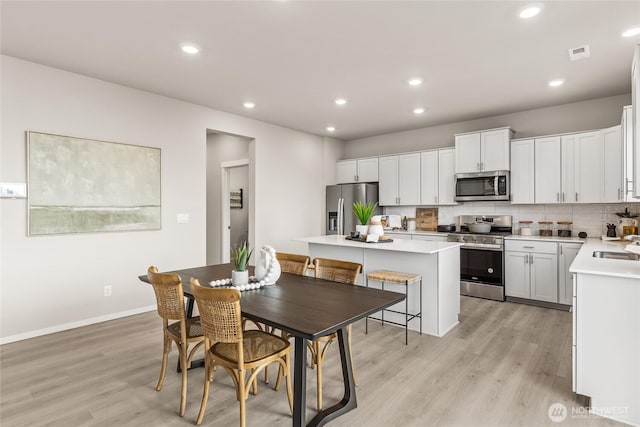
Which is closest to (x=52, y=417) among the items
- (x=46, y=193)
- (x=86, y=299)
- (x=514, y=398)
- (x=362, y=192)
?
(x=86, y=299)

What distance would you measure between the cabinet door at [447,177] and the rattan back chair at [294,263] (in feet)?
11.1

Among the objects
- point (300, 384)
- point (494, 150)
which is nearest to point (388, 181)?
point (494, 150)

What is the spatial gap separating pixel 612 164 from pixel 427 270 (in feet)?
8.94

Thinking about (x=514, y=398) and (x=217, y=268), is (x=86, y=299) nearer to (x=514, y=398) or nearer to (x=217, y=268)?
(x=217, y=268)

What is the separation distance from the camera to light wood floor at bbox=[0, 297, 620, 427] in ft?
6.88

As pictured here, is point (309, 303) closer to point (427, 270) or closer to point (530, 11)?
point (427, 270)

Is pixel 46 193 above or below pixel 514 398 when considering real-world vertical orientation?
above

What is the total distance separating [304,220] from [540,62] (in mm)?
4137

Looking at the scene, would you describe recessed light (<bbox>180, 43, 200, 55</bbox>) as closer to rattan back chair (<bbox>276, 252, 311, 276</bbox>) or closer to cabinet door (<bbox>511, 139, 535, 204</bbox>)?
rattan back chair (<bbox>276, 252, 311, 276</bbox>)

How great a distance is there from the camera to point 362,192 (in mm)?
6203

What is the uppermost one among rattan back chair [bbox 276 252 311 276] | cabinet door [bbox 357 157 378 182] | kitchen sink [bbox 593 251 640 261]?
cabinet door [bbox 357 157 378 182]

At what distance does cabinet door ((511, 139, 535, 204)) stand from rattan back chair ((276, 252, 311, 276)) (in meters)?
3.48

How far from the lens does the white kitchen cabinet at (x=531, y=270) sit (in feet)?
14.2

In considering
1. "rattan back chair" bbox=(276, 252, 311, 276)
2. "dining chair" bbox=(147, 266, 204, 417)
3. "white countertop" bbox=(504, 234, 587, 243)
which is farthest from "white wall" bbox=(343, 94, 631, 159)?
"dining chair" bbox=(147, 266, 204, 417)
